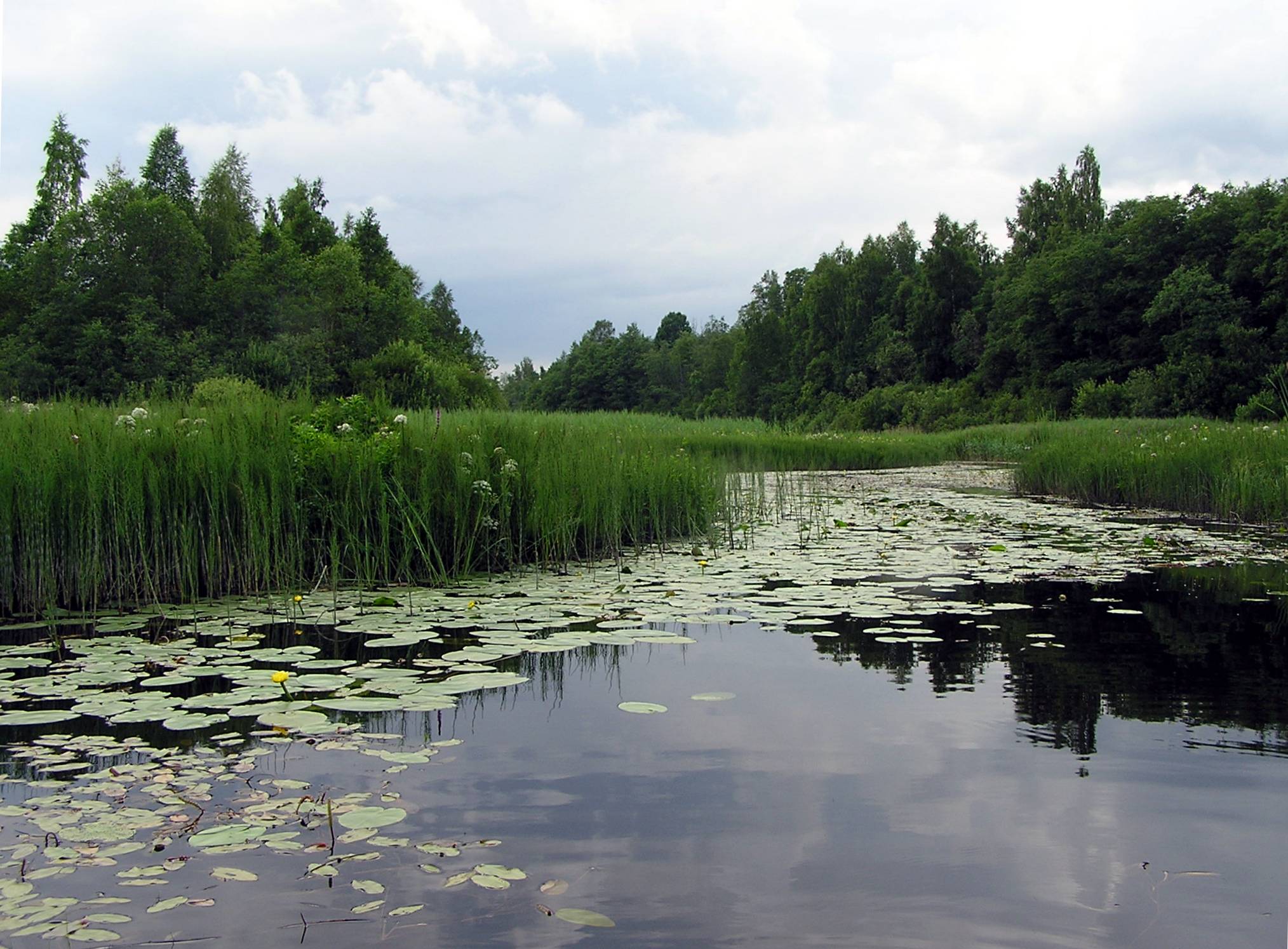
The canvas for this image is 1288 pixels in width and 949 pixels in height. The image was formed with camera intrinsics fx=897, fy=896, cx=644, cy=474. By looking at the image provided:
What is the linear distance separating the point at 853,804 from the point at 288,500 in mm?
3526

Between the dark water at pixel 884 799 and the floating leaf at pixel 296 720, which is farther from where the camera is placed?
the floating leaf at pixel 296 720

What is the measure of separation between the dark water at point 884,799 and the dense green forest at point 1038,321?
18.4 meters

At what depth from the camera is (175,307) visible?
34.0 meters

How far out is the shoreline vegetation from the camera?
423 centimetres

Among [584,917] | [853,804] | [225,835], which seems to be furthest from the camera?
[853,804]

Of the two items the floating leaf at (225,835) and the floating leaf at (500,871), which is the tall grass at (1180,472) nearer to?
the floating leaf at (500,871)

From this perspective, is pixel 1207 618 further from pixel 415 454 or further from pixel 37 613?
pixel 37 613

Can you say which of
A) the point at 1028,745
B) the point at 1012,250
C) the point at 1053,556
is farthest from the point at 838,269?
the point at 1028,745

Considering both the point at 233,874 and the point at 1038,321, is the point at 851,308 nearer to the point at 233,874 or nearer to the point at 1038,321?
the point at 1038,321

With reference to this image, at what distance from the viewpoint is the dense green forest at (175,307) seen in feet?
97.5

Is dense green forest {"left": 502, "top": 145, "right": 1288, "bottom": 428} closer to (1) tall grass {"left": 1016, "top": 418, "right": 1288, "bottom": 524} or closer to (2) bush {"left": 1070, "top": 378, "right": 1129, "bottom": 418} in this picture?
(2) bush {"left": 1070, "top": 378, "right": 1129, "bottom": 418}

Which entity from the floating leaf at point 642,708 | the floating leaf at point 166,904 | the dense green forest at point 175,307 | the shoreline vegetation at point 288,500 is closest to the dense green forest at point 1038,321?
the shoreline vegetation at point 288,500

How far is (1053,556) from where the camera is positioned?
6141 millimetres

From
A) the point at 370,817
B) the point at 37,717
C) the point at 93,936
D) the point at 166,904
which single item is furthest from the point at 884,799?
the point at 37,717
